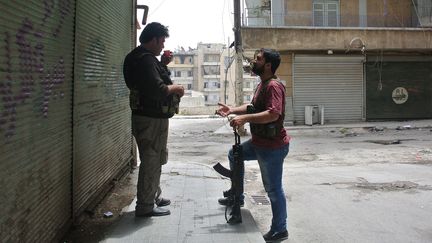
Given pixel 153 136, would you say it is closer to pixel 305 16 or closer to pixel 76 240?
pixel 76 240

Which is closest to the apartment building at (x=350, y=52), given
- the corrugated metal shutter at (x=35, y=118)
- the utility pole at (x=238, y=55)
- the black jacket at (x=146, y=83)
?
the utility pole at (x=238, y=55)

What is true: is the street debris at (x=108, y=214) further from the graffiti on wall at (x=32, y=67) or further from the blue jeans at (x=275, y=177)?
the blue jeans at (x=275, y=177)

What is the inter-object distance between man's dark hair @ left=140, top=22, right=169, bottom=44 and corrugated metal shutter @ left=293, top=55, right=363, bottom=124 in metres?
17.7

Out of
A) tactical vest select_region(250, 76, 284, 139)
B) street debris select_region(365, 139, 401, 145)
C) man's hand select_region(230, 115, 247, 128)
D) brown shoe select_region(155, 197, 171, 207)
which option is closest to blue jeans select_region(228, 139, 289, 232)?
tactical vest select_region(250, 76, 284, 139)

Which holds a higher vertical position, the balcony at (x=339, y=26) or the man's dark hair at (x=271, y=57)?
the balcony at (x=339, y=26)

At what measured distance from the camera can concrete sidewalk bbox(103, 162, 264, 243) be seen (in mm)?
4027

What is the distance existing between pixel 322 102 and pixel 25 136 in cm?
2020

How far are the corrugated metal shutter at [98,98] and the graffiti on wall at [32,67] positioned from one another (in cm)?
60

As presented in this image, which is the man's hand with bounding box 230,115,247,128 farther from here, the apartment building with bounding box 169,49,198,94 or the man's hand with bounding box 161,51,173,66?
the apartment building with bounding box 169,49,198,94

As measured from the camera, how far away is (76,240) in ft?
14.0

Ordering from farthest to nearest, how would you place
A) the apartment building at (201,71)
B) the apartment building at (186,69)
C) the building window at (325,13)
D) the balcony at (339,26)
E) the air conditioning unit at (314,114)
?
the apartment building at (186,69) < the apartment building at (201,71) < the building window at (325,13) < the air conditioning unit at (314,114) < the balcony at (339,26)

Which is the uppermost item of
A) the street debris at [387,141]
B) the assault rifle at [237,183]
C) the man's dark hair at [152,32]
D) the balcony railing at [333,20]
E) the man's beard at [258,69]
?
the balcony railing at [333,20]

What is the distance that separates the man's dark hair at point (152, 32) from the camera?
180 inches

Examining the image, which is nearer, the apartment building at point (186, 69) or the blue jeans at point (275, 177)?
the blue jeans at point (275, 177)
